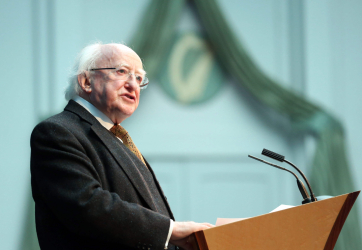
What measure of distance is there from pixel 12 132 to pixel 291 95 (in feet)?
7.41

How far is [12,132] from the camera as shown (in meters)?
2.90

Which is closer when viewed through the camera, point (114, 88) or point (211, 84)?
point (114, 88)

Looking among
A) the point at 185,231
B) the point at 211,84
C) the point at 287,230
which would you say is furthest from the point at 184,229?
the point at 211,84

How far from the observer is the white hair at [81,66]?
1.45m

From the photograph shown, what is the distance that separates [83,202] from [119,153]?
290 mm

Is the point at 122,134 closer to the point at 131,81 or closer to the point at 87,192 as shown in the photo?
the point at 131,81

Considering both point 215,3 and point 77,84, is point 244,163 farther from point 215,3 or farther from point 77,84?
point 77,84

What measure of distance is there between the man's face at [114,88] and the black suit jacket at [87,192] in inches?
5.1

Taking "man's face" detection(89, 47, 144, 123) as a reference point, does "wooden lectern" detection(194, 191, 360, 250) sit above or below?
below

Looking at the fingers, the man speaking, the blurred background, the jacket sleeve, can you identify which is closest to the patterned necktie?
the man speaking

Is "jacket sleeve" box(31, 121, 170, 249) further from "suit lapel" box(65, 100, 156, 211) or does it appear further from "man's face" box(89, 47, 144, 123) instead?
"man's face" box(89, 47, 144, 123)

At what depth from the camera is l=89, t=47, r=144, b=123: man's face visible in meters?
1.41

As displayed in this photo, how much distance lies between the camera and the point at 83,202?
3.28 ft

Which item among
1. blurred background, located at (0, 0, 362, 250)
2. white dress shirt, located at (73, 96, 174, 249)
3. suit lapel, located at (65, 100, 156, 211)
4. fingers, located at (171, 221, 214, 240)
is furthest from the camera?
blurred background, located at (0, 0, 362, 250)
